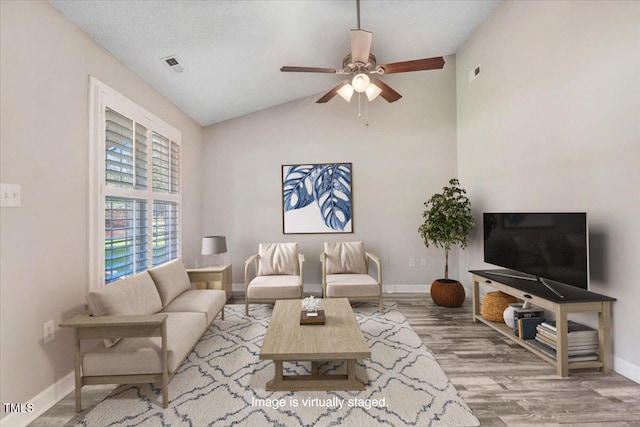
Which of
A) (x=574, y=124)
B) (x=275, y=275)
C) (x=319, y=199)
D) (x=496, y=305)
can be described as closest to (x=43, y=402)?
(x=275, y=275)

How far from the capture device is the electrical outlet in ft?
6.41

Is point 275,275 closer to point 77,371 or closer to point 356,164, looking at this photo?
point 356,164

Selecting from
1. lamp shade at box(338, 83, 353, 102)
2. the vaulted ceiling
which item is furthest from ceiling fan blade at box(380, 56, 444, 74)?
the vaulted ceiling

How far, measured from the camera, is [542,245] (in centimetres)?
264

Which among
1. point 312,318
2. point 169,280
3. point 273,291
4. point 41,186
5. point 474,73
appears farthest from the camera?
point 474,73

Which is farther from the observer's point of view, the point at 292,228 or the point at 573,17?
the point at 292,228

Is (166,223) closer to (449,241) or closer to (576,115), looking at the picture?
(449,241)

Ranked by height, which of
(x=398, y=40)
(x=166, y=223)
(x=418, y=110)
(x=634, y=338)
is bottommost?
(x=634, y=338)

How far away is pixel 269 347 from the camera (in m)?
→ 2.01

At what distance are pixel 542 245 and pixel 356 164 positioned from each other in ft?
8.99

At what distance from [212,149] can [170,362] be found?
3.65 meters

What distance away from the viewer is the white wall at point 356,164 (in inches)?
183

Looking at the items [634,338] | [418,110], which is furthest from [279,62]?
[634,338]

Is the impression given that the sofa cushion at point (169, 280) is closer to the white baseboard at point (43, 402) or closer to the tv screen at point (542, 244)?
the white baseboard at point (43, 402)
